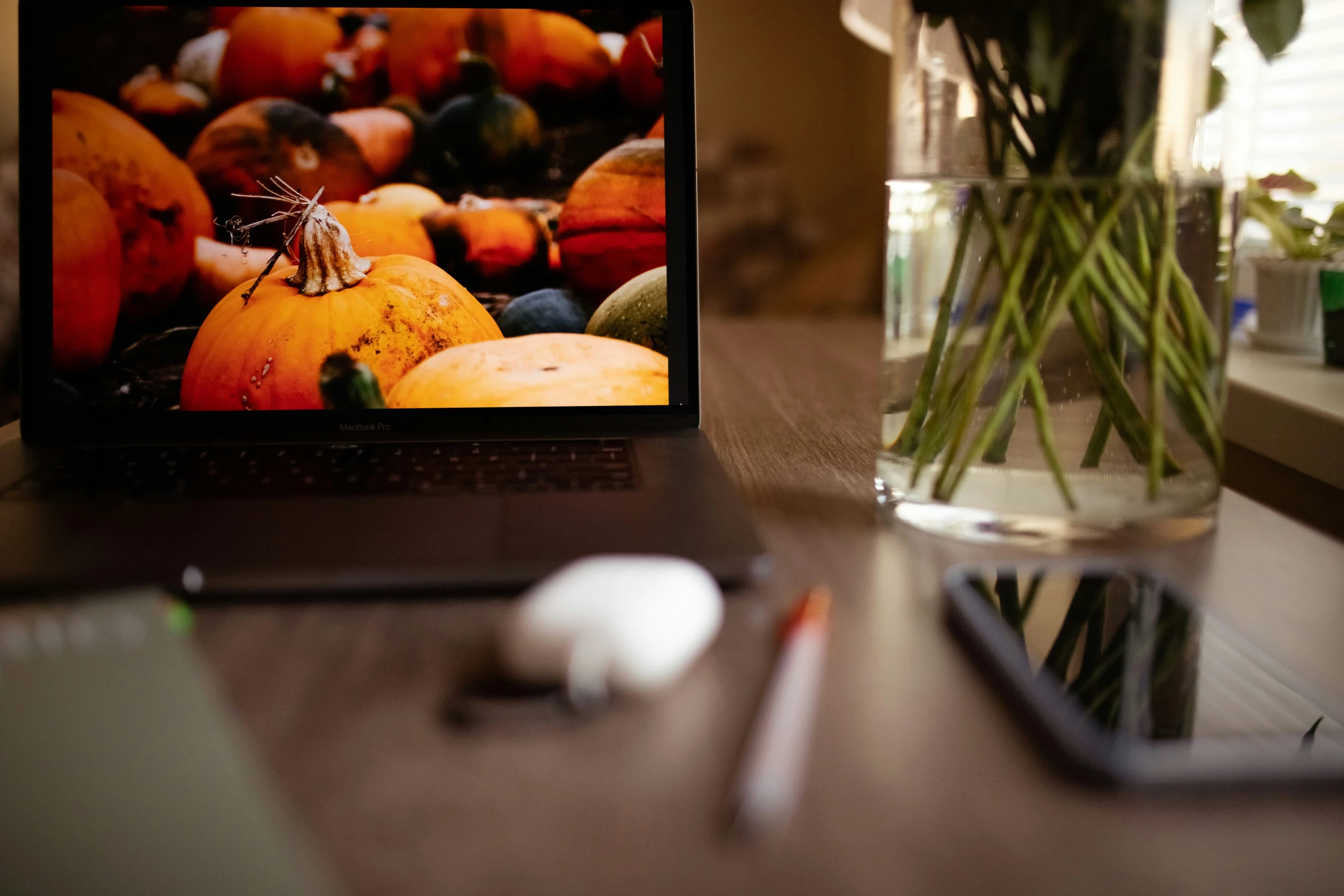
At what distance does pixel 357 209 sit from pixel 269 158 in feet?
0.25

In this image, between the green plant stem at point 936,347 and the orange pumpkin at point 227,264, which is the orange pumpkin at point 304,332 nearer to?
the orange pumpkin at point 227,264

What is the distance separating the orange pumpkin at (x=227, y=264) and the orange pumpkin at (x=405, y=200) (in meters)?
0.08

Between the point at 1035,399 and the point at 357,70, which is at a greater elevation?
the point at 357,70

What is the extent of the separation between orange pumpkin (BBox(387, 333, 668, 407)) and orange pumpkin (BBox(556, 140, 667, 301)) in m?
0.05

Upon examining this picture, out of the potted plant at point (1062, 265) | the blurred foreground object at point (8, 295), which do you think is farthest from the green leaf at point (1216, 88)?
the blurred foreground object at point (8, 295)

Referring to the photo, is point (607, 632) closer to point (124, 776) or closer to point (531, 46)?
point (124, 776)

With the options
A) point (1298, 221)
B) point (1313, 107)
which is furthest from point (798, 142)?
point (1298, 221)

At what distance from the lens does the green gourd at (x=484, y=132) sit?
2.58ft

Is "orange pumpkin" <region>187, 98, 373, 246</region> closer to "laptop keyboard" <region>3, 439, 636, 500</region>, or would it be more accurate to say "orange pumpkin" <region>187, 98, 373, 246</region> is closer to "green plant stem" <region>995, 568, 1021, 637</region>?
"laptop keyboard" <region>3, 439, 636, 500</region>

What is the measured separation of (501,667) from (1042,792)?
0.21m

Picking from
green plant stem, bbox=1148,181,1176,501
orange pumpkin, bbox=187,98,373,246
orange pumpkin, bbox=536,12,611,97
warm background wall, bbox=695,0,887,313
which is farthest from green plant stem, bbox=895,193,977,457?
warm background wall, bbox=695,0,887,313

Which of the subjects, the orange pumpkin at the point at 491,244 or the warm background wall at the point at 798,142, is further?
the warm background wall at the point at 798,142

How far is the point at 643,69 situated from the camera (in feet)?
2.57

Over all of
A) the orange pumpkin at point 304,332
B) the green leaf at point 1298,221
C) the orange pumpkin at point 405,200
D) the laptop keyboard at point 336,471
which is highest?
the orange pumpkin at point 405,200
